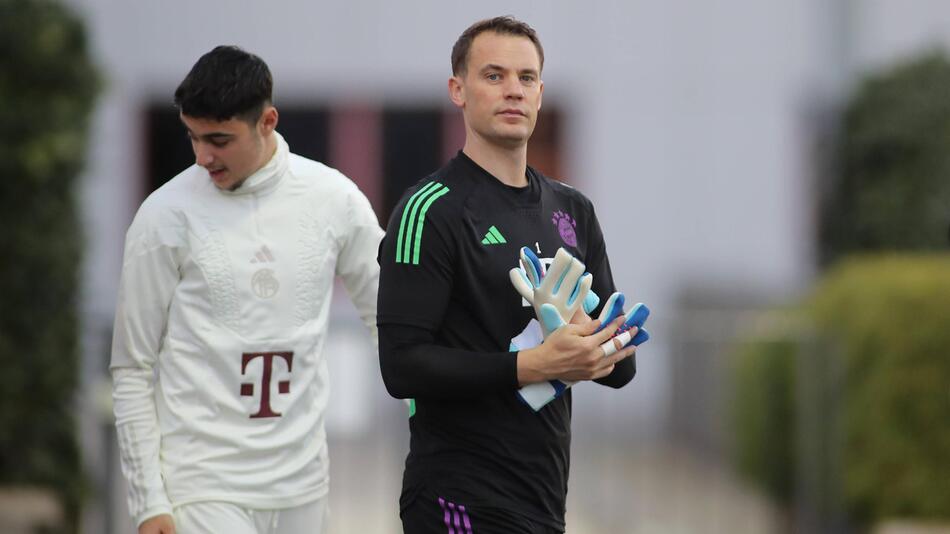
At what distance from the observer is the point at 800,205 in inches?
615

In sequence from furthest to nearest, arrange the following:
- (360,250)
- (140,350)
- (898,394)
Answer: (898,394), (360,250), (140,350)

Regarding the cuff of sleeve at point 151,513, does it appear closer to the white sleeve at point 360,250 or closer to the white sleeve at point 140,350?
the white sleeve at point 140,350

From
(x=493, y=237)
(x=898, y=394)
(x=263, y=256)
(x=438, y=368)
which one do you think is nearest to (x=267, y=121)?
(x=263, y=256)

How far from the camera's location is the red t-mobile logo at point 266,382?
4.46 m

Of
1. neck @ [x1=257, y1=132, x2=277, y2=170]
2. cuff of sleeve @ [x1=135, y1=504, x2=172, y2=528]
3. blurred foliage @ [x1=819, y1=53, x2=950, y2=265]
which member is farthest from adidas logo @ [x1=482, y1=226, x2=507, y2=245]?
blurred foliage @ [x1=819, y1=53, x2=950, y2=265]

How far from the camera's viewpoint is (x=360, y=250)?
4727 millimetres

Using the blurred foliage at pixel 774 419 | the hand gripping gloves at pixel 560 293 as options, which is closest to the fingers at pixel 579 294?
the hand gripping gloves at pixel 560 293

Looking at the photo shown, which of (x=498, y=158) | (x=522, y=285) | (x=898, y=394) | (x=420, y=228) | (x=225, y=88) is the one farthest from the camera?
(x=898, y=394)

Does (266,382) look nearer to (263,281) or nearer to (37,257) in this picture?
(263,281)

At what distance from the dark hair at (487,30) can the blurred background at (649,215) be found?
4.68 m

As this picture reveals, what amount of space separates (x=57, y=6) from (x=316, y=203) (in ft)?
15.5

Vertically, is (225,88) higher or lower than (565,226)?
higher

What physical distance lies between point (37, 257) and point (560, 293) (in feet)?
17.5

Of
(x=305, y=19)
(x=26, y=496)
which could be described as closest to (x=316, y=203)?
(x=26, y=496)
